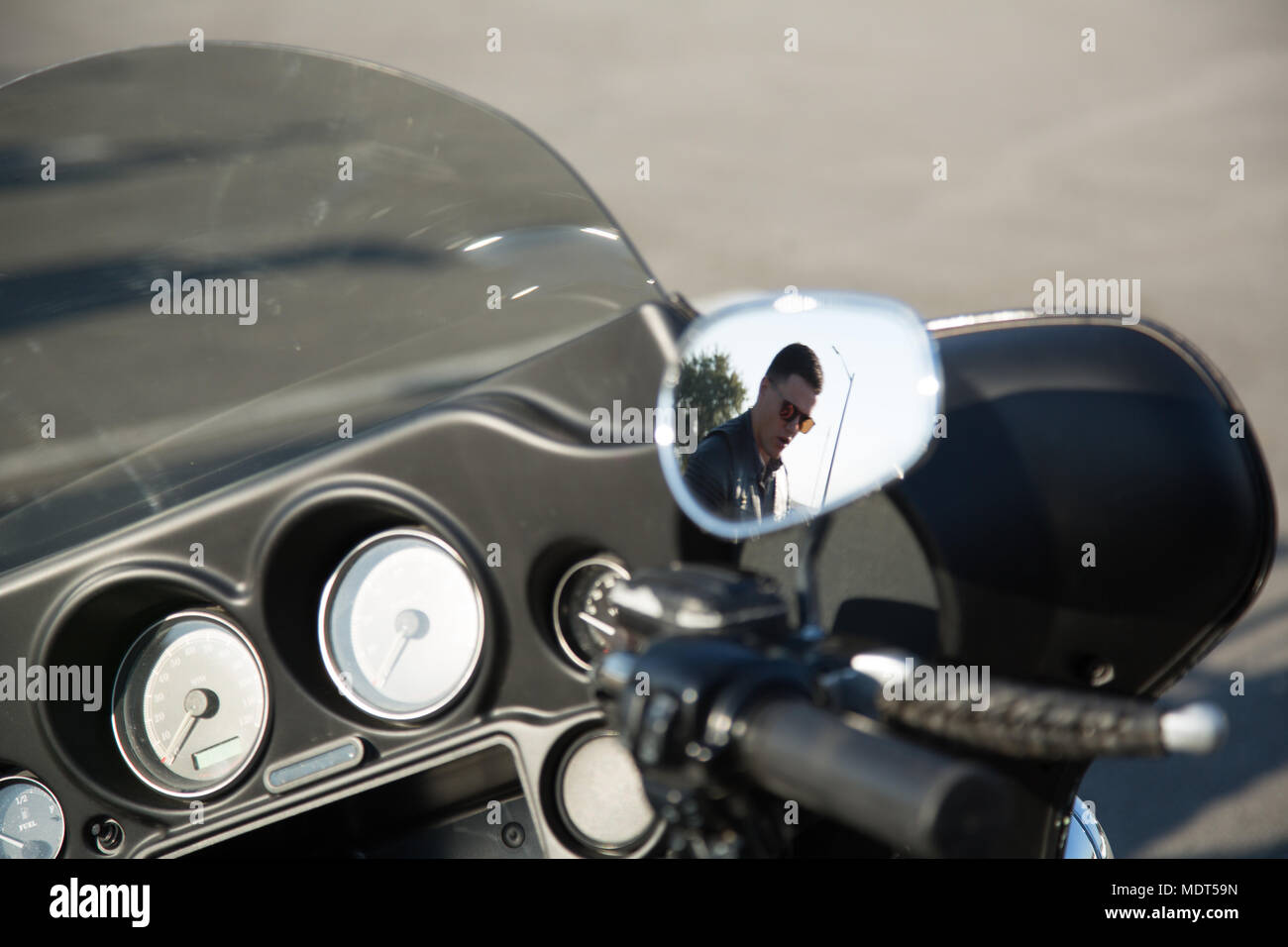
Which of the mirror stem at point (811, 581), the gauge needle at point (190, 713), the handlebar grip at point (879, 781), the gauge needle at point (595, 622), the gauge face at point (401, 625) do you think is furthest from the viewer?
the gauge needle at point (190, 713)

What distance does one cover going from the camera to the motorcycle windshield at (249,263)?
6.01 ft

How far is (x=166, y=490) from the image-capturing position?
1856 millimetres

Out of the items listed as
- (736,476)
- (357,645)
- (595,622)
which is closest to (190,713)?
(357,645)

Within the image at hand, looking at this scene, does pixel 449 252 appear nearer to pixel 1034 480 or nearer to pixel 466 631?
pixel 466 631

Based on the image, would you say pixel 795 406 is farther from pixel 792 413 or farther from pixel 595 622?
pixel 595 622

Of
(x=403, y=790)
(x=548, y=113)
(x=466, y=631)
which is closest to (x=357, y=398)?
(x=466, y=631)

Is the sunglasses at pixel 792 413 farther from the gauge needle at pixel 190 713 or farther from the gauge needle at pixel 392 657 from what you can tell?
the gauge needle at pixel 190 713

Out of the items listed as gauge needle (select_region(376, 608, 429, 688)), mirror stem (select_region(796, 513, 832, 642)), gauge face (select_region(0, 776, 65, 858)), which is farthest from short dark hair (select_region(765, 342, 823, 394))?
gauge face (select_region(0, 776, 65, 858))

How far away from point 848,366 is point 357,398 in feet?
3.02

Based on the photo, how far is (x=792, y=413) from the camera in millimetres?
1239

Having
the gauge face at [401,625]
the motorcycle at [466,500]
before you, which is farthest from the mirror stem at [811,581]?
the gauge face at [401,625]

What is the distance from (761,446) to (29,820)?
1.45 m

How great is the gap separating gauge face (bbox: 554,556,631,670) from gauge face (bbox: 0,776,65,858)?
36.7 inches

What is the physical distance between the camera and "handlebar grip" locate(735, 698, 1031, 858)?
0.76m
